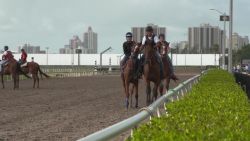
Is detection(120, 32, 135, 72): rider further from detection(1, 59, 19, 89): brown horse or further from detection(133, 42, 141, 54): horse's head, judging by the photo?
detection(1, 59, 19, 89): brown horse

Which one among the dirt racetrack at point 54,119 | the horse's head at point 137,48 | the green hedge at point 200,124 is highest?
A: the horse's head at point 137,48

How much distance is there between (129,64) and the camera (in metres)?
17.8

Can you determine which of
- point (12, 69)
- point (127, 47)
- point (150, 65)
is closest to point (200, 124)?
Answer: point (150, 65)

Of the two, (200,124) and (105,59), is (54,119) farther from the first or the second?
(105,59)

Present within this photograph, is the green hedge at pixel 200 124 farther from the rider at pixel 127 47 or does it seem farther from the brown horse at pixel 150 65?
the rider at pixel 127 47

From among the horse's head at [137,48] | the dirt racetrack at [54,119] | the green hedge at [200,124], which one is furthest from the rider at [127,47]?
the green hedge at [200,124]

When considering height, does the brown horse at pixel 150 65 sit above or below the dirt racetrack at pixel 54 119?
above

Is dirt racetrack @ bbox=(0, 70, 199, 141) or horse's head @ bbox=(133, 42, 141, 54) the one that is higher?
horse's head @ bbox=(133, 42, 141, 54)

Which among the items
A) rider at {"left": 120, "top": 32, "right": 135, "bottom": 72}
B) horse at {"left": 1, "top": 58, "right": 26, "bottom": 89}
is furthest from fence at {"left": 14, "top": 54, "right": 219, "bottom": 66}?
rider at {"left": 120, "top": 32, "right": 135, "bottom": 72}

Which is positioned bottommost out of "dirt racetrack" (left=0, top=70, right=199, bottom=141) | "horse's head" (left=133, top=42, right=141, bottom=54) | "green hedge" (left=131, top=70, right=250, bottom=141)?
"dirt racetrack" (left=0, top=70, right=199, bottom=141)

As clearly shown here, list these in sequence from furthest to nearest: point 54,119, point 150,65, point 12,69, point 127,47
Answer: point 12,69 < point 127,47 < point 150,65 < point 54,119

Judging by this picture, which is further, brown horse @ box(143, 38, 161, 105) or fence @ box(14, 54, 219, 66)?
fence @ box(14, 54, 219, 66)

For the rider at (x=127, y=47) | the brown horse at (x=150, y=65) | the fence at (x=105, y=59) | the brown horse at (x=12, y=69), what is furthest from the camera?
the fence at (x=105, y=59)

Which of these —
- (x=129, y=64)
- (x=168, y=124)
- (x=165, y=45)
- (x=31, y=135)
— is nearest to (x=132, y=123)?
(x=168, y=124)
